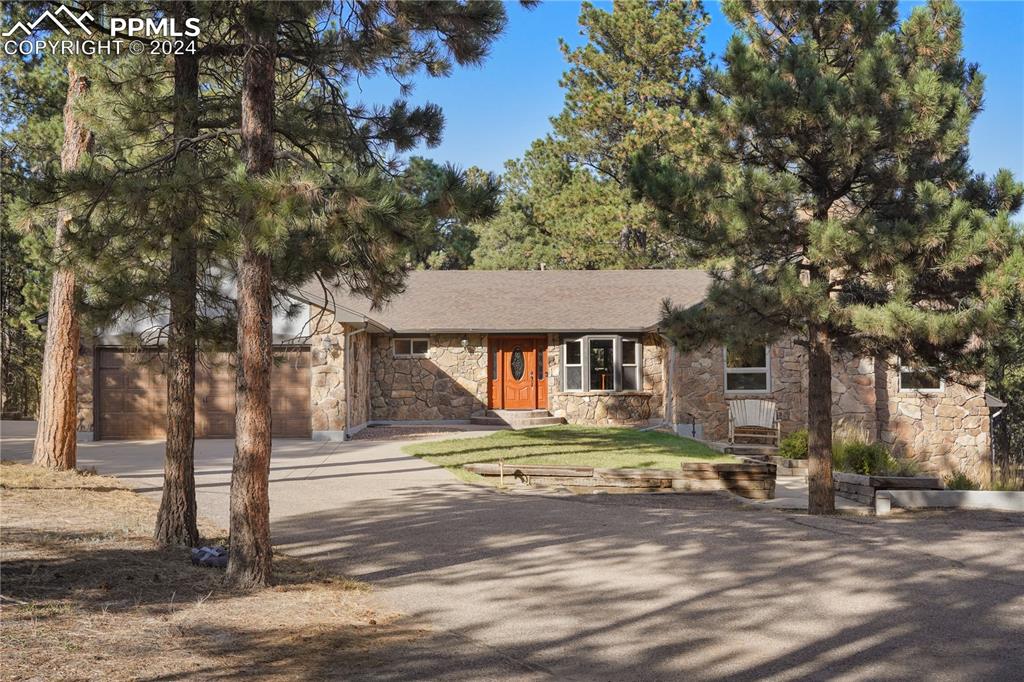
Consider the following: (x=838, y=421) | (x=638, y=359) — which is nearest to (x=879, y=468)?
(x=838, y=421)

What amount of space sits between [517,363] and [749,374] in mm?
6305

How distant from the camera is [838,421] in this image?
1862cm

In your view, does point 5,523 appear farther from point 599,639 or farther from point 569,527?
point 599,639

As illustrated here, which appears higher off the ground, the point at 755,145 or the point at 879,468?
the point at 755,145

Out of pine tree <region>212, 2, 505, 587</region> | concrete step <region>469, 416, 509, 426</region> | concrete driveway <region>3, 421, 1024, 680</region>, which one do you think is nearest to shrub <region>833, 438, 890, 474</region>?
concrete driveway <region>3, 421, 1024, 680</region>

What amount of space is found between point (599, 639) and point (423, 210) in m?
3.16

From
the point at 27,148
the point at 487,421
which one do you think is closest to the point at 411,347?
the point at 487,421

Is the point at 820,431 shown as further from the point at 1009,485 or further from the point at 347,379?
the point at 347,379

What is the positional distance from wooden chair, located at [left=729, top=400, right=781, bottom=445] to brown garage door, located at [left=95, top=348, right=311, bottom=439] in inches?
366

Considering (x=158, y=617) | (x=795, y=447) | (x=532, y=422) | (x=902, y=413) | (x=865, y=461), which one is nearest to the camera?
(x=158, y=617)

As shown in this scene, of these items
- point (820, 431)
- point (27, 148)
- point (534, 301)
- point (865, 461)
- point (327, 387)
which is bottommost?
point (865, 461)

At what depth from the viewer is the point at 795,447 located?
16234 mm

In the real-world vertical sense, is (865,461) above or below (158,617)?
Answer: above

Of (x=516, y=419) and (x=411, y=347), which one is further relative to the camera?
(x=411, y=347)
